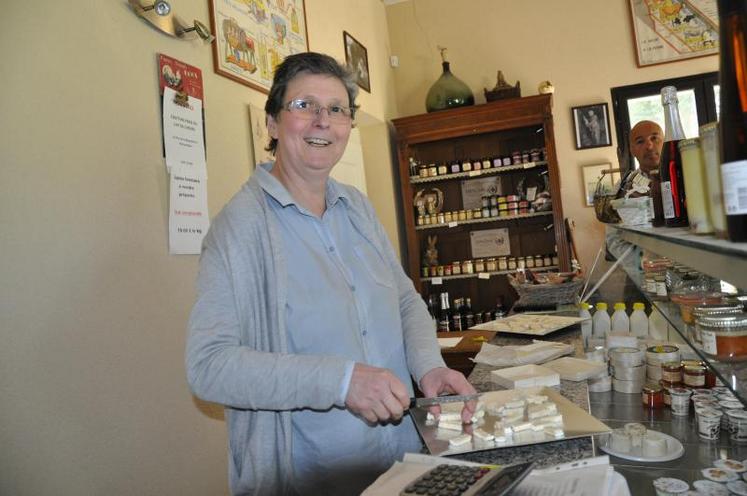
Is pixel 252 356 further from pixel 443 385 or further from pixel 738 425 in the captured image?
pixel 738 425

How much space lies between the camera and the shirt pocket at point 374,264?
1369 mm

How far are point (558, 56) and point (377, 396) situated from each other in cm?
470

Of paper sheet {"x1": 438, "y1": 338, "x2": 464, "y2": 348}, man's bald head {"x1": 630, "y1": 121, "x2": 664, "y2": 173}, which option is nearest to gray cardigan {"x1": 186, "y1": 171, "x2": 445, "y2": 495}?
paper sheet {"x1": 438, "y1": 338, "x2": 464, "y2": 348}

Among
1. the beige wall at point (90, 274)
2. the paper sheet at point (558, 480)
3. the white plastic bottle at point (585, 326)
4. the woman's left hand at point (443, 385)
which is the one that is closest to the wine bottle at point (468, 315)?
the white plastic bottle at point (585, 326)

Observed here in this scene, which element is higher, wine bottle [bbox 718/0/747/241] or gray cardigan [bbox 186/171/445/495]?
wine bottle [bbox 718/0/747/241]

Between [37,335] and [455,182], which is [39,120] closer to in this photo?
[37,335]

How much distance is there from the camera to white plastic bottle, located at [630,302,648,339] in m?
2.05

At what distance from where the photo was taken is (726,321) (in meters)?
1.12

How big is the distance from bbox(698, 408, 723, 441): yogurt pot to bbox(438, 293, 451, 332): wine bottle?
350cm

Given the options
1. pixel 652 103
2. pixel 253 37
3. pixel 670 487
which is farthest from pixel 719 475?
pixel 652 103

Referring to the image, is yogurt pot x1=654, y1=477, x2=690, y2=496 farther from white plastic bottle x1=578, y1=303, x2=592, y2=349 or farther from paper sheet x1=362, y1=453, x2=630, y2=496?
white plastic bottle x1=578, y1=303, x2=592, y2=349

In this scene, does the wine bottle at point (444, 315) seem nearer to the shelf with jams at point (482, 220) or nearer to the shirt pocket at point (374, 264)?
the shelf with jams at point (482, 220)

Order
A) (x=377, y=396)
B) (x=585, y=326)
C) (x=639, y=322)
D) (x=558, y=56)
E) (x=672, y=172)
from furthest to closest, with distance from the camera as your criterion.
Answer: (x=558, y=56) < (x=585, y=326) < (x=639, y=322) < (x=672, y=172) < (x=377, y=396)

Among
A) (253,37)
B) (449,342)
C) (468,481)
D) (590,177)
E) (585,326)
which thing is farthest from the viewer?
(590,177)
